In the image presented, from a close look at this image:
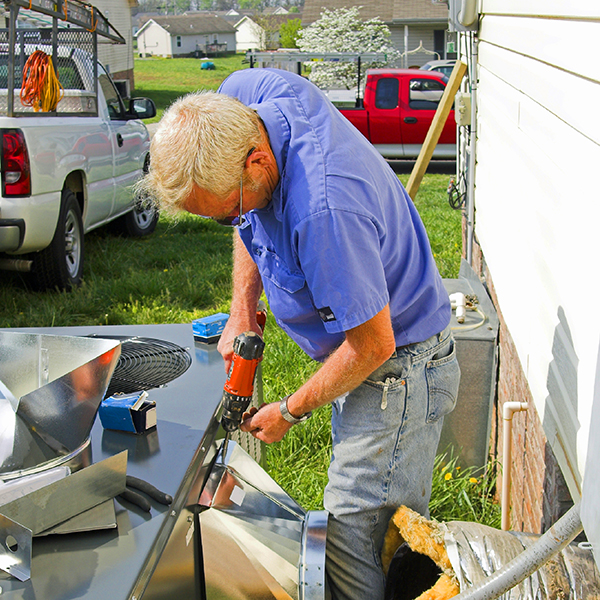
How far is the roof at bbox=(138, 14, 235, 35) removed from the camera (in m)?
72.8

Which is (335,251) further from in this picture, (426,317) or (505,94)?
(505,94)

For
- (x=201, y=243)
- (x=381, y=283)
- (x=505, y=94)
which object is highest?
(x=505, y=94)

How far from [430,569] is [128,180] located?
5825 mm

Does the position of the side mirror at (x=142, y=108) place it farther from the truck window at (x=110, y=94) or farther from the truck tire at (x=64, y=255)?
the truck tire at (x=64, y=255)

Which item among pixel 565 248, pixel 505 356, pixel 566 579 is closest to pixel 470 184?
pixel 505 356

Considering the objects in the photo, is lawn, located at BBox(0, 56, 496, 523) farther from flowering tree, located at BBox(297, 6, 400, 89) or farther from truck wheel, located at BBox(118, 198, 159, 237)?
flowering tree, located at BBox(297, 6, 400, 89)

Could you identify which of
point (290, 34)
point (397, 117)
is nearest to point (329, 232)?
point (397, 117)

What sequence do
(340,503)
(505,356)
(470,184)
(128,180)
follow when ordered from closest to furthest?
(340,503) → (505,356) → (470,184) → (128,180)

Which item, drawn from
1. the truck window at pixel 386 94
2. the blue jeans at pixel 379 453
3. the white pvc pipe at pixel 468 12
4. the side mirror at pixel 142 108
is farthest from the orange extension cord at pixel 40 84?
the truck window at pixel 386 94

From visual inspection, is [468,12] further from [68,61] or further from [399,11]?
[399,11]

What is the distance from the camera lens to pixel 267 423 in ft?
6.88

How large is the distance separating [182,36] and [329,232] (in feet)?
259

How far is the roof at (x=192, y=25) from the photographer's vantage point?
7281 centimetres

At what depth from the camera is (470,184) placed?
4.75 metres
